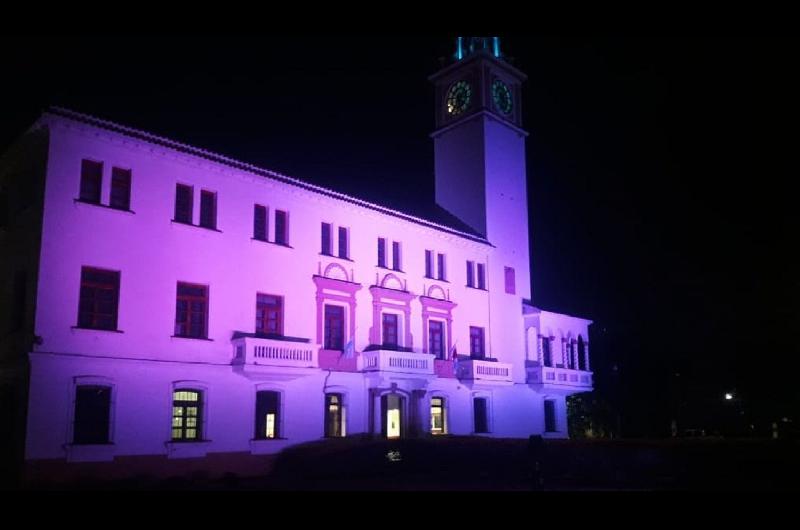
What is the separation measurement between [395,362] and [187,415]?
9.92 m

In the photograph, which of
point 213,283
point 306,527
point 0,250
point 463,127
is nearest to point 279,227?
point 213,283

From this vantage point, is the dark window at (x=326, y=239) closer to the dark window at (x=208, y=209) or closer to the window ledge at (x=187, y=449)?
the dark window at (x=208, y=209)

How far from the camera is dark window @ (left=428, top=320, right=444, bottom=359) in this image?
3562 centimetres

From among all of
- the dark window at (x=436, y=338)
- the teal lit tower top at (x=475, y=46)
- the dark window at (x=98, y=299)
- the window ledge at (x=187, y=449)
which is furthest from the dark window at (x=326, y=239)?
the teal lit tower top at (x=475, y=46)

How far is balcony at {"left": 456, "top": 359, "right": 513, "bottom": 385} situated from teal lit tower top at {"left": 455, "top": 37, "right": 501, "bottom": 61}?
1997 centimetres

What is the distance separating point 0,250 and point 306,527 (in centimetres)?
2366

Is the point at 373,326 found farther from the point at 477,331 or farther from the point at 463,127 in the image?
the point at 463,127

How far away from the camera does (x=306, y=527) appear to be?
7.98m

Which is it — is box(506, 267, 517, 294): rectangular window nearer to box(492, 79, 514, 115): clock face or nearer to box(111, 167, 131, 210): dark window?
box(492, 79, 514, 115): clock face

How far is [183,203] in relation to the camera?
26.7 metres

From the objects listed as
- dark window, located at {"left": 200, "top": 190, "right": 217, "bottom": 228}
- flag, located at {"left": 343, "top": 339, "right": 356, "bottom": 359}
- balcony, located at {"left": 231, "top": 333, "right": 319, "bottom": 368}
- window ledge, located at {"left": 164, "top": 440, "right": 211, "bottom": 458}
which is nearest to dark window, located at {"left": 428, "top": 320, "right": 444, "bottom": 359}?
flag, located at {"left": 343, "top": 339, "right": 356, "bottom": 359}

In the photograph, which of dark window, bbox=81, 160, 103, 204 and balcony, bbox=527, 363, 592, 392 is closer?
dark window, bbox=81, 160, 103, 204

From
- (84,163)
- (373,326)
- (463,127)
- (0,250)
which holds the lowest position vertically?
(373,326)

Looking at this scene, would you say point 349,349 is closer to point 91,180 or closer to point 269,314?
point 269,314
